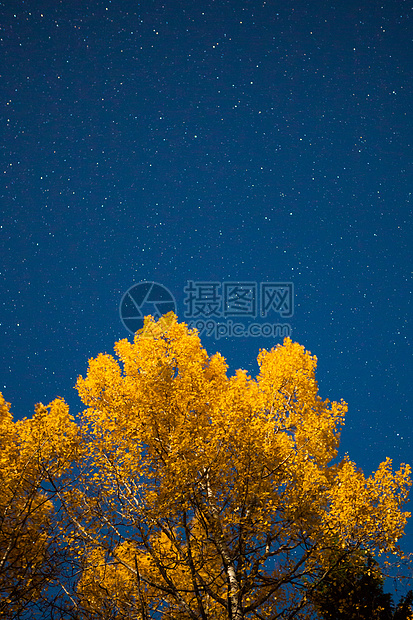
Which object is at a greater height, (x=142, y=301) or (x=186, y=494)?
(x=142, y=301)

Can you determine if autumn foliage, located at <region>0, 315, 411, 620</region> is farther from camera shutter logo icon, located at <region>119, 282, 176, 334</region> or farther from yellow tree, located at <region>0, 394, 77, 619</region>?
camera shutter logo icon, located at <region>119, 282, 176, 334</region>

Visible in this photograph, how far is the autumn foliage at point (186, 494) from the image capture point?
6379 millimetres

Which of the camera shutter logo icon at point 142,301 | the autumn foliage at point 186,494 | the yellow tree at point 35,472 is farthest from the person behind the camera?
the camera shutter logo icon at point 142,301

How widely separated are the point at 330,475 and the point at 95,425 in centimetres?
475

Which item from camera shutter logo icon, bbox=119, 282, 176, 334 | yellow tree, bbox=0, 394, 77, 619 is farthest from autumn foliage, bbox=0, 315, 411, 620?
camera shutter logo icon, bbox=119, 282, 176, 334

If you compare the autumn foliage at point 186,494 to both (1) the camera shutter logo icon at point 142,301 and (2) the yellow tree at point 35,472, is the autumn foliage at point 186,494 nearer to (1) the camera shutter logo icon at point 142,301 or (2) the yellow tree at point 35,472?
(2) the yellow tree at point 35,472

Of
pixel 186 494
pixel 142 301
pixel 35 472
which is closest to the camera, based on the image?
pixel 186 494

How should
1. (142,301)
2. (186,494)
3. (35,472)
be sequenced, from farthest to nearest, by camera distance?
(142,301), (35,472), (186,494)

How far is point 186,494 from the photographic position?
20.9 ft

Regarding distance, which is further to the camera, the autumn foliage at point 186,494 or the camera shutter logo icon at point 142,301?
the camera shutter logo icon at point 142,301

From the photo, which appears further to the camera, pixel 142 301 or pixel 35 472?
pixel 142 301

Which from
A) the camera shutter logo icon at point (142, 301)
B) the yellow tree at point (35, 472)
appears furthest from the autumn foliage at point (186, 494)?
the camera shutter logo icon at point (142, 301)

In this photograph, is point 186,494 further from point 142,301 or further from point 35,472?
point 142,301

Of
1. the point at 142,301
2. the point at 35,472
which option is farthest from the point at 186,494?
the point at 142,301
